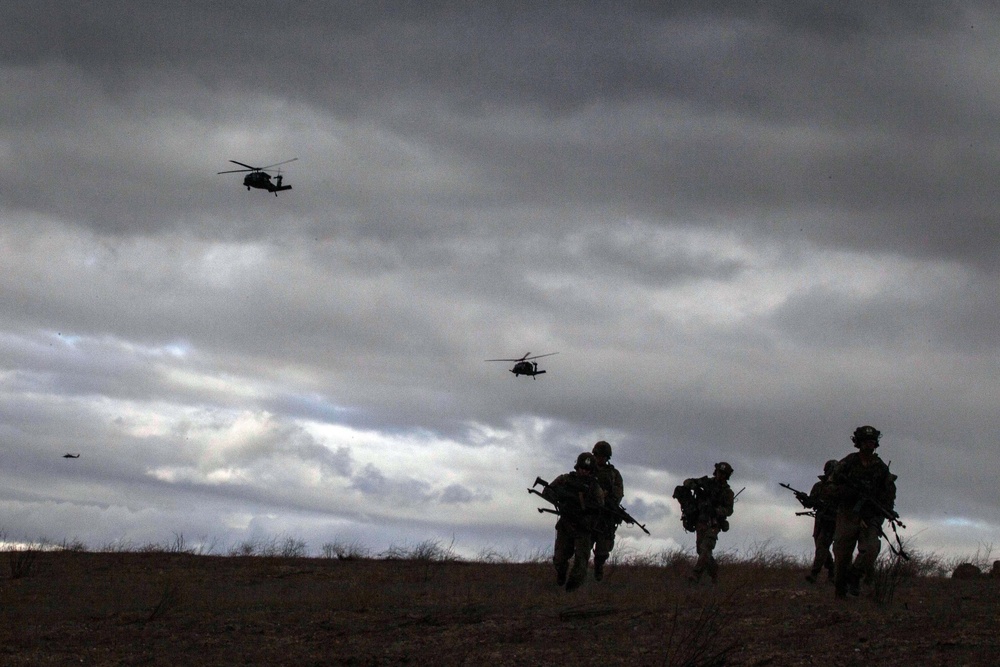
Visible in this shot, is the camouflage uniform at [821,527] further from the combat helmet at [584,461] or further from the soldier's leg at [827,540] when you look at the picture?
the combat helmet at [584,461]

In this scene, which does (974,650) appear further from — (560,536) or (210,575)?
(210,575)

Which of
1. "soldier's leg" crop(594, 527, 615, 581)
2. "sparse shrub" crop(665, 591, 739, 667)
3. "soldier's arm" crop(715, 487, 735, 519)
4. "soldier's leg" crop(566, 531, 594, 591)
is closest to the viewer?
"sparse shrub" crop(665, 591, 739, 667)

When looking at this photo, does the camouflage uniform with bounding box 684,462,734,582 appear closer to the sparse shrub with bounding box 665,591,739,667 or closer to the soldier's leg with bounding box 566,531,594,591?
the soldier's leg with bounding box 566,531,594,591

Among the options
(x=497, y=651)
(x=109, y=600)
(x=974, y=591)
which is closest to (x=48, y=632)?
(x=109, y=600)

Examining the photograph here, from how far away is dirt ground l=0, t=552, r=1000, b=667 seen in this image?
11664 millimetres

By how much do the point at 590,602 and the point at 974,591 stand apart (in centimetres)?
542

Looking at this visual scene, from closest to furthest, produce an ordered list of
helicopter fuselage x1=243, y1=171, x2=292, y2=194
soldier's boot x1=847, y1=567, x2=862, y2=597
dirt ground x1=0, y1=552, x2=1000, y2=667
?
dirt ground x1=0, y1=552, x2=1000, y2=667, soldier's boot x1=847, y1=567, x2=862, y2=597, helicopter fuselage x1=243, y1=171, x2=292, y2=194

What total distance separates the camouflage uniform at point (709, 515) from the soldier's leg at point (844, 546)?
12.2 ft

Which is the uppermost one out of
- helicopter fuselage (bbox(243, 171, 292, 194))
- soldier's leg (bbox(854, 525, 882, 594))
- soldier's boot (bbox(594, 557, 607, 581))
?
helicopter fuselage (bbox(243, 171, 292, 194))

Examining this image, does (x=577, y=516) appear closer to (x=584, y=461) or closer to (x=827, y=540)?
(x=584, y=461)

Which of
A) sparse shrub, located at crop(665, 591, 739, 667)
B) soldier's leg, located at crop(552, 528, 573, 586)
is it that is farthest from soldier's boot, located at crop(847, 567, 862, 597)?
soldier's leg, located at crop(552, 528, 573, 586)

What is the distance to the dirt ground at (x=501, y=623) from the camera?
38.3ft

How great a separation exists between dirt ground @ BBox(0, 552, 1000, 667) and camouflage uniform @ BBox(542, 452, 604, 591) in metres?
0.43

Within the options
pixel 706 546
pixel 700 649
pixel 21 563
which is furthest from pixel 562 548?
pixel 21 563
